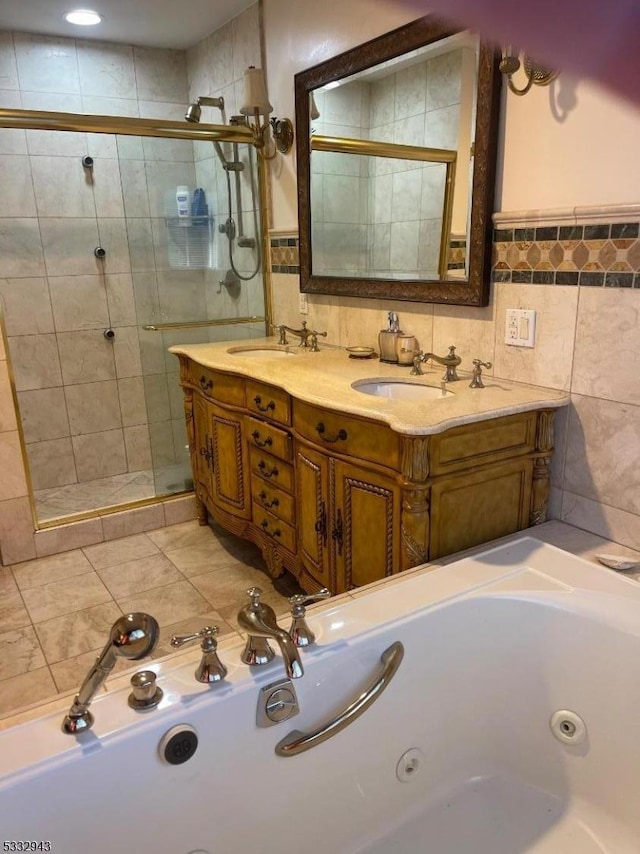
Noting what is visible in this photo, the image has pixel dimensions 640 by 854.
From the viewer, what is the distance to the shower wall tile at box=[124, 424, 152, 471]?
3.66 m

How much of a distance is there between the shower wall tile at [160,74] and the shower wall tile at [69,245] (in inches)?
31.0

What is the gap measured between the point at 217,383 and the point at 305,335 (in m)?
0.46

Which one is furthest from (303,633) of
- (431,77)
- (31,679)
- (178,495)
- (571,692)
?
(178,495)

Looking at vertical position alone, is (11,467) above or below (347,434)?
below

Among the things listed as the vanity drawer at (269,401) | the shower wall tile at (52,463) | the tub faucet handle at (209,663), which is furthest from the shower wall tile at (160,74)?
the tub faucet handle at (209,663)

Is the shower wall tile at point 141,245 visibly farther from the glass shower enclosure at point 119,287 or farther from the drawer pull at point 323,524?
the drawer pull at point 323,524

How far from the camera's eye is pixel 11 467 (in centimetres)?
265

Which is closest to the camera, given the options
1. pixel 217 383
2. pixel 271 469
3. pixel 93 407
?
pixel 271 469

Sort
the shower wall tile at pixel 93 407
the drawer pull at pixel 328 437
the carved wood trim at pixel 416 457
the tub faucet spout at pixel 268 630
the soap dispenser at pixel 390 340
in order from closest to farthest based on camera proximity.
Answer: the tub faucet spout at pixel 268 630 → the carved wood trim at pixel 416 457 → the drawer pull at pixel 328 437 → the soap dispenser at pixel 390 340 → the shower wall tile at pixel 93 407

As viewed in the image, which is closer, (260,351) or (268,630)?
(268,630)

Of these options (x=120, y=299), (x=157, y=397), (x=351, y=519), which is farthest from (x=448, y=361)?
(x=120, y=299)

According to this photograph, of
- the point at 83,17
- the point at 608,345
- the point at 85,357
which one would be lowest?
the point at 85,357

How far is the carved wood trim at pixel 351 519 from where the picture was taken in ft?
5.61

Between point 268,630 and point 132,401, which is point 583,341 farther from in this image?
point 132,401
